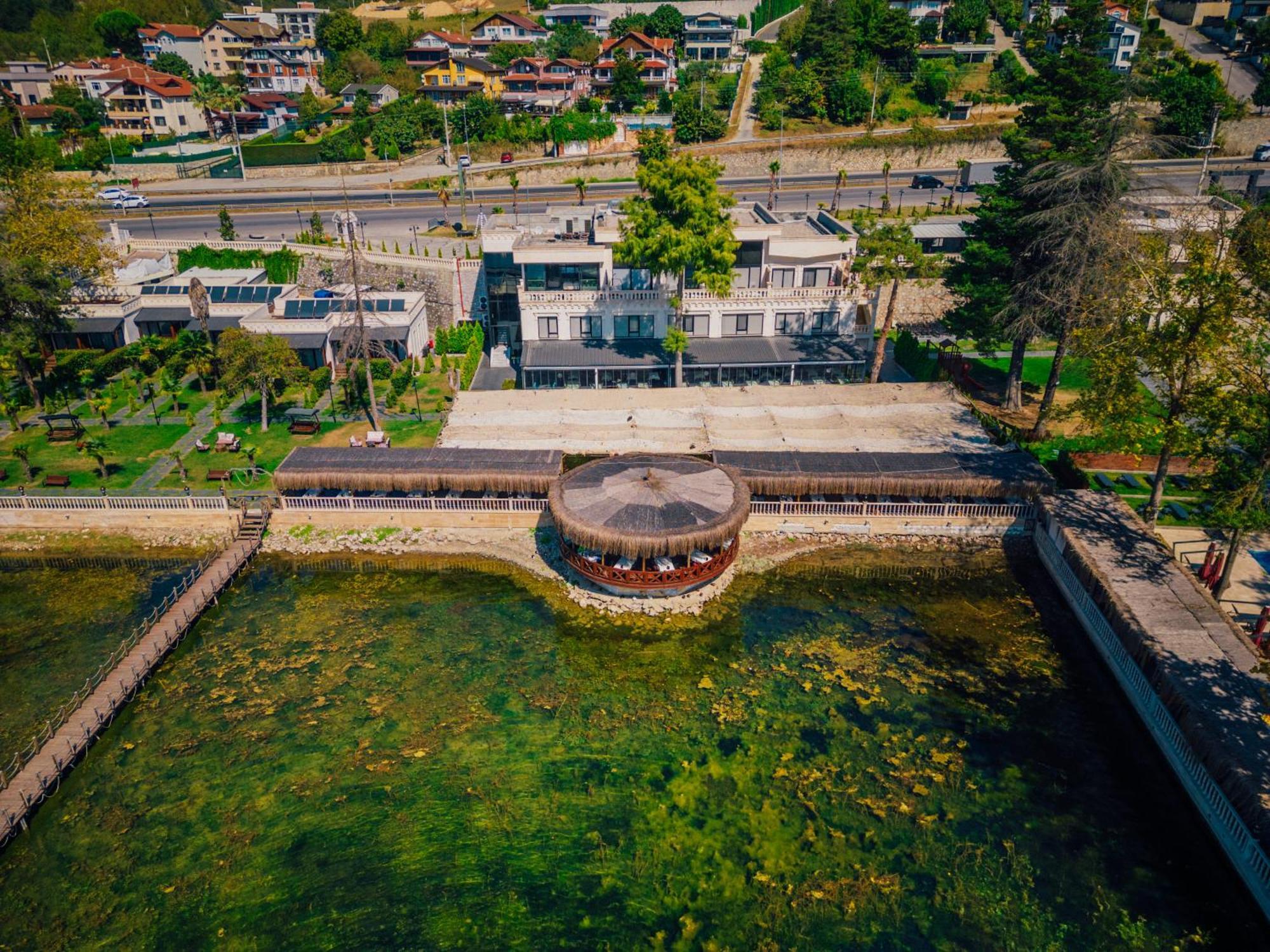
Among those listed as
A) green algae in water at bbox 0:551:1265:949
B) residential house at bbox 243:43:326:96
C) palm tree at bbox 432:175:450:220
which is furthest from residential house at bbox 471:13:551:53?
green algae in water at bbox 0:551:1265:949

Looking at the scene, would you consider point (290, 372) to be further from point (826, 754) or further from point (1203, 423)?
point (1203, 423)

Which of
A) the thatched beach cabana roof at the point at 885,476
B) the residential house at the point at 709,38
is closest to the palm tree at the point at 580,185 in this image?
the thatched beach cabana roof at the point at 885,476

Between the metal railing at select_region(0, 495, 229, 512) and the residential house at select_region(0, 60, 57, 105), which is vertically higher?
the residential house at select_region(0, 60, 57, 105)

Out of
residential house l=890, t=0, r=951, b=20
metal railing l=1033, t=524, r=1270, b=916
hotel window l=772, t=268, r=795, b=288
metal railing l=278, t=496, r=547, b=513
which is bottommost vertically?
metal railing l=1033, t=524, r=1270, b=916

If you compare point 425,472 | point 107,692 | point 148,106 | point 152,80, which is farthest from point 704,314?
point 152,80

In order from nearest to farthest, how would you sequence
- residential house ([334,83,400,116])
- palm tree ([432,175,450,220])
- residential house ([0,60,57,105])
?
1. palm tree ([432,175,450,220])
2. residential house ([334,83,400,116])
3. residential house ([0,60,57,105])

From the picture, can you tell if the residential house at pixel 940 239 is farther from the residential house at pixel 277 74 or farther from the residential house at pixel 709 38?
the residential house at pixel 277 74

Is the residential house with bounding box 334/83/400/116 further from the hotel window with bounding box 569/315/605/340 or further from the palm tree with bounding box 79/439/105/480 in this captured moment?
the palm tree with bounding box 79/439/105/480

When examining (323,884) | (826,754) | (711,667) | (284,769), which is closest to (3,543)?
(284,769)
